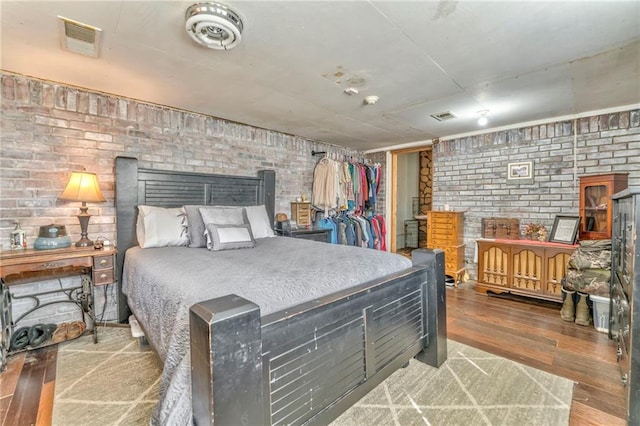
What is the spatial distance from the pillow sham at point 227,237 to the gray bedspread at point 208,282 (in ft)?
0.40

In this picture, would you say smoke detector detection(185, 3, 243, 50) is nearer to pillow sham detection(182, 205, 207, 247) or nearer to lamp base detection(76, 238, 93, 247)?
pillow sham detection(182, 205, 207, 247)

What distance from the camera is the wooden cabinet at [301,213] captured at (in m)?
4.44

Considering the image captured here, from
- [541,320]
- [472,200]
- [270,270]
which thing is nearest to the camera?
[270,270]

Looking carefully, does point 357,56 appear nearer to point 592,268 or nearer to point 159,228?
point 159,228

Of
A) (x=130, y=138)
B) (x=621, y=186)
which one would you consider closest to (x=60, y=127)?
(x=130, y=138)

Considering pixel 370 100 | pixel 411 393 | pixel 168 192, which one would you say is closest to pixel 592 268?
pixel 411 393

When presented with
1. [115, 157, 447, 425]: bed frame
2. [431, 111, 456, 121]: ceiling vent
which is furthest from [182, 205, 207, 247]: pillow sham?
[431, 111, 456, 121]: ceiling vent

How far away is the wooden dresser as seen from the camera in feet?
13.6

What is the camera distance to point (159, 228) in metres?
2.68

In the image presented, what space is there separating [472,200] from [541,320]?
77.0 inches

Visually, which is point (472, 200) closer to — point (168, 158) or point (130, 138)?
point (168, 158)

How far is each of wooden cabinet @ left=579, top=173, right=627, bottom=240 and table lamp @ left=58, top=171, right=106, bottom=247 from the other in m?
5.01

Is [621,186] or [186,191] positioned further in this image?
[186,191]

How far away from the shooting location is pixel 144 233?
2.66m
